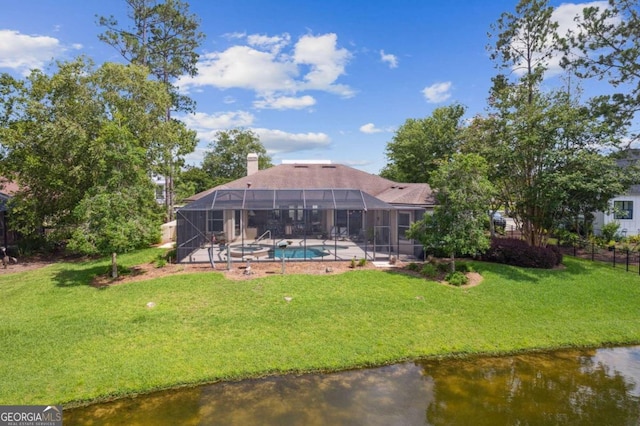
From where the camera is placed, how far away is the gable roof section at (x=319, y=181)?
21.7 metres

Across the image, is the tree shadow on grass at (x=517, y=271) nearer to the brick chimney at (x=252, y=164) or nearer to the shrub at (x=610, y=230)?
the shrub at (x=610, y=230)

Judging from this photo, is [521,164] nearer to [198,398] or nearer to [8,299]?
[198,398]

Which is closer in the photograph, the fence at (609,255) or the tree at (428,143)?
the fence at (609,255)

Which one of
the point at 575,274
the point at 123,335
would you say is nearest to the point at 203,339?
the point at 123,335

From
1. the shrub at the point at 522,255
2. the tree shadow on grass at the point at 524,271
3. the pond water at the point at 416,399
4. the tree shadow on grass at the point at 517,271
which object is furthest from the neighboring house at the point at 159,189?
the shrub at the point at 522,255

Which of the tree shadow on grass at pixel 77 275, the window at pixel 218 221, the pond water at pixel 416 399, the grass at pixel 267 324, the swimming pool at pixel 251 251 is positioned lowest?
the pond water at pixel 416 399

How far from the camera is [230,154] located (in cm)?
4309

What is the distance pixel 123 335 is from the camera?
926cm

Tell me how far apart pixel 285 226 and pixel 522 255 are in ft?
40.7

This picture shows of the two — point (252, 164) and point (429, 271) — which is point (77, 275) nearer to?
point (429, 271)

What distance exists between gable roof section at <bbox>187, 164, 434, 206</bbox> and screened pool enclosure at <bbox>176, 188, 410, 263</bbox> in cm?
184

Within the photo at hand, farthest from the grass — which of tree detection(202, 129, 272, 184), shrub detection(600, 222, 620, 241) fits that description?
tree detection(202, 129, 272, 184)

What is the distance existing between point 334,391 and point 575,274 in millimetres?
12548

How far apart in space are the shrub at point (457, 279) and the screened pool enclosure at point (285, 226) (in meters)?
3.65
